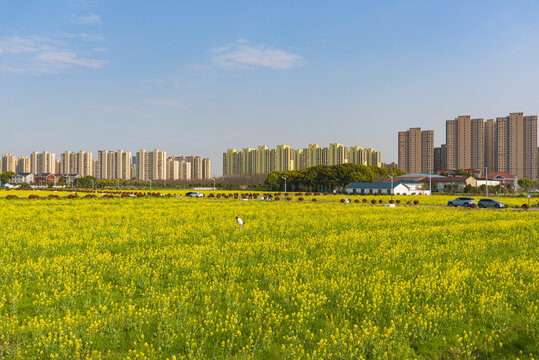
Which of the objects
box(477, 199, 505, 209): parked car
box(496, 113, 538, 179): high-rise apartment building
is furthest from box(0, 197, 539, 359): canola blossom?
box(496, 113, 538, 179): high-rise apartment building

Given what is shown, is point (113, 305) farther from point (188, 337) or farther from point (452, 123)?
point (452, 123)

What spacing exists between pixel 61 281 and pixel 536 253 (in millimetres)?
18332

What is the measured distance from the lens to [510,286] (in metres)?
10.4

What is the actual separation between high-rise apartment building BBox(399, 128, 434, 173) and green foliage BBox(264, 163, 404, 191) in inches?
2376

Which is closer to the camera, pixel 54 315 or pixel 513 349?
pixel 513 349

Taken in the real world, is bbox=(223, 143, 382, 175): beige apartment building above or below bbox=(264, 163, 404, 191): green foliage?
above

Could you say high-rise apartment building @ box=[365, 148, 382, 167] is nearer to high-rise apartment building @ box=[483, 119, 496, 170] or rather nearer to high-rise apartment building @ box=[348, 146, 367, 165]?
high-rise apartment building @ box=[348, 146, 367, 165]

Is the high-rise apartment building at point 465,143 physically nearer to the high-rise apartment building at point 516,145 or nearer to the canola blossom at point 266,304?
the high-rise apartment building at point 516,145

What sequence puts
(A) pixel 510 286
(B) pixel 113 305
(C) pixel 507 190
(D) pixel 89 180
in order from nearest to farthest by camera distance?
(B) pixel 113 305 < (A) pixel 510 286 < (C) pixel 507 190 < (D) pixel 89 180

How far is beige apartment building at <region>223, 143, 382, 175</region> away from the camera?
17912 centimetres

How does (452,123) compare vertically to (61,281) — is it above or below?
above

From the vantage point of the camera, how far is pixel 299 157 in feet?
611

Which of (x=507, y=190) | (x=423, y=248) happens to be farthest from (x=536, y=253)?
(x=507, y=190)

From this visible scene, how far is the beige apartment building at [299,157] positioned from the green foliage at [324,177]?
160ft
